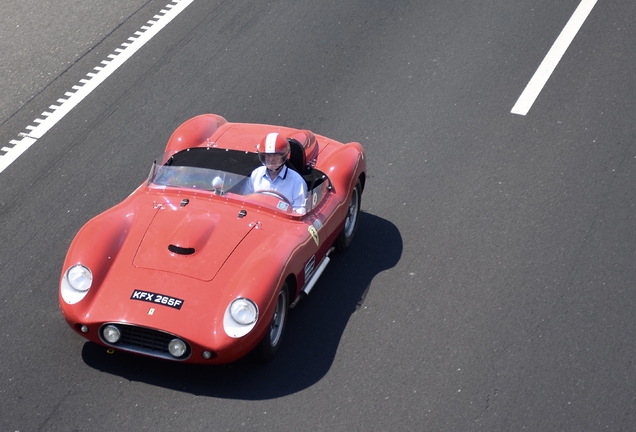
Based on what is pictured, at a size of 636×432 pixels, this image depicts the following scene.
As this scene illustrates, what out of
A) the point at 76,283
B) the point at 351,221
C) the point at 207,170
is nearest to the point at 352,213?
the point at 351,221

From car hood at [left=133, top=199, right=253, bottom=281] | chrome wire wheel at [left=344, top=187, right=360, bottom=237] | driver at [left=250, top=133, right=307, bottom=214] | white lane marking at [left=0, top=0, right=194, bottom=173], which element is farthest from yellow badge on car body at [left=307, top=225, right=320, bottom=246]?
white lane marking at [left=0, top=0, right=194, bottom=173]

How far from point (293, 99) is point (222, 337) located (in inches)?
211

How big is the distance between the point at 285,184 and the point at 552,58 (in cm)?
579

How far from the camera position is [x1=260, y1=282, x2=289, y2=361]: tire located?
752 cm

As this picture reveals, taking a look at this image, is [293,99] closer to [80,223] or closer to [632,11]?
[80,223]

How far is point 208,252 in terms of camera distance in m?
7.66

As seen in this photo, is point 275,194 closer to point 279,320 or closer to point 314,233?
point 314,233

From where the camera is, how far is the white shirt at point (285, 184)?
8.52m

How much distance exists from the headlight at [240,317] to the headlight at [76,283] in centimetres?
115

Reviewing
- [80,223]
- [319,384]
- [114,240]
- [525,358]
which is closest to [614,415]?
[525,358]

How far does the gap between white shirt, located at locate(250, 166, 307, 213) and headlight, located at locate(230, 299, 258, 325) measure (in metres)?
1.54

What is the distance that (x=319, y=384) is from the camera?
24.5 feet

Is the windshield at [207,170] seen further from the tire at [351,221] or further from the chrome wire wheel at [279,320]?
the chrome wire wheel at [279,320]

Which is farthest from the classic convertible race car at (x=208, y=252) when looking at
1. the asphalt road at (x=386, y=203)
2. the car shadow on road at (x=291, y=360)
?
the asphalt road at (x=386, y=203)
